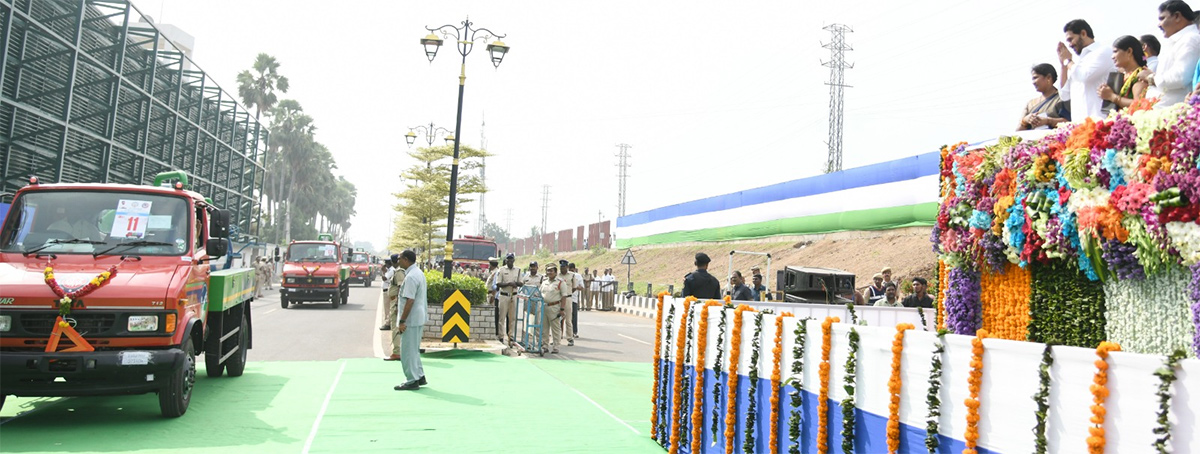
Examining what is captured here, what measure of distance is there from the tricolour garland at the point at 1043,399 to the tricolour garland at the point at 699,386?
3042 millimetres

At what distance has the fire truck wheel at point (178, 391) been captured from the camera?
299 inches

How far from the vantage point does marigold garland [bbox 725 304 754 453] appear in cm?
573

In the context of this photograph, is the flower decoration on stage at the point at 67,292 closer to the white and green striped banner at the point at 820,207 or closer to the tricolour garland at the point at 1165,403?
the tricolour garland at the point at 1165,403

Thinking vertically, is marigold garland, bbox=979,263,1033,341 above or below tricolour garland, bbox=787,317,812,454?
above

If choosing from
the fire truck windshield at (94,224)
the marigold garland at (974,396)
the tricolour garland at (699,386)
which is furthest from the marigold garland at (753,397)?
the fire truck windshield at (94,224)

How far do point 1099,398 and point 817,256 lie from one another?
111 feet

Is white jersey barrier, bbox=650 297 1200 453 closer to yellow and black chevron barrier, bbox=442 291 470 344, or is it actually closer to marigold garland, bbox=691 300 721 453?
marigold garland, bbox=691 300 721 453

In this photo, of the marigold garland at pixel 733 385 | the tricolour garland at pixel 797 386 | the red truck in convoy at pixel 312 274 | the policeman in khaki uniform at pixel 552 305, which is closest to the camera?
the tricolour garland at pixel 797 386

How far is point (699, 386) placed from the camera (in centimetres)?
643

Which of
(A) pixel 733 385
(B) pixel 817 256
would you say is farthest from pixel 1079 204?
(B) pixel 817 256

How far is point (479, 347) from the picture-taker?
15.0 metres

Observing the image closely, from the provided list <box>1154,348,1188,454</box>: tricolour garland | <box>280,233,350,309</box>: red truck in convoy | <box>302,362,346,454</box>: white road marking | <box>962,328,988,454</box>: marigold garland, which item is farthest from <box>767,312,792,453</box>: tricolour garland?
<box>280,233,350,309</box>: red truck in convoy

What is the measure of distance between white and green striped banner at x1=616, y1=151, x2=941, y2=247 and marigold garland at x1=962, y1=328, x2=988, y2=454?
66.4ft

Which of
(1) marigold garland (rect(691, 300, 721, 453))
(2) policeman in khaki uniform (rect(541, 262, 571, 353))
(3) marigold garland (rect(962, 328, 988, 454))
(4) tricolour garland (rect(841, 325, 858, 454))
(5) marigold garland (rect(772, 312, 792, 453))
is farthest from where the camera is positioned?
(2) policeman in khaki uniform (rect(541, 262, 571, 353))
